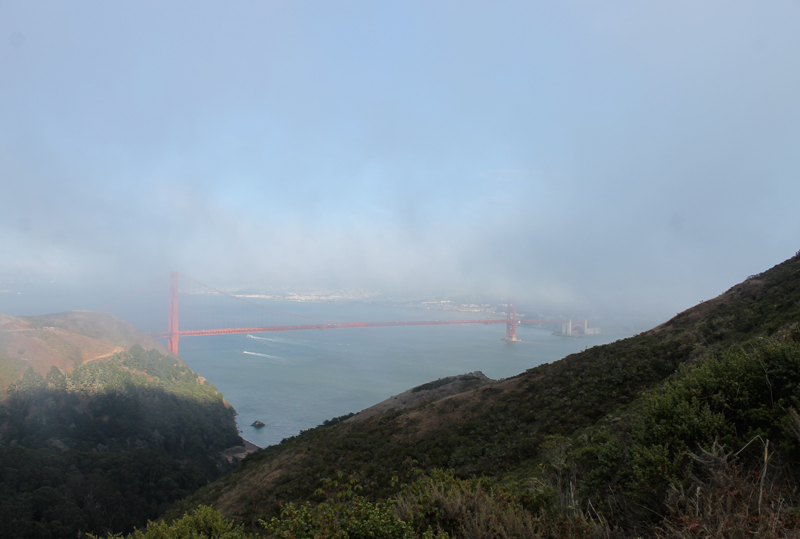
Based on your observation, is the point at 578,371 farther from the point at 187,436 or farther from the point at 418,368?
the point at 418,368

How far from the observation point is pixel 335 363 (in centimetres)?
5262

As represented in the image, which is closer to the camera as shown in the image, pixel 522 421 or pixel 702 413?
pixel 702 413

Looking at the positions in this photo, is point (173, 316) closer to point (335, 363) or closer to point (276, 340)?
point (335, 363)

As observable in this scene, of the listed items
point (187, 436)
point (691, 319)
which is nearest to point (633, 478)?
point (691, 319)

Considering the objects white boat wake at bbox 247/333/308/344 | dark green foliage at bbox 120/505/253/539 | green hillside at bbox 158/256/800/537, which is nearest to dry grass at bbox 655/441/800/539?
green hillside at bbox 158/256/800/537

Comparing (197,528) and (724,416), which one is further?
(197,528)

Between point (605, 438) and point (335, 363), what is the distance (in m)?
49.6

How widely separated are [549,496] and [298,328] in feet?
152

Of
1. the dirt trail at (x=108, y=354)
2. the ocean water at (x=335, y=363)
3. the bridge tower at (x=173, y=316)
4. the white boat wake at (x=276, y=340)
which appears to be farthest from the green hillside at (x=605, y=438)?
the white boat wake at (x=276, y=340)

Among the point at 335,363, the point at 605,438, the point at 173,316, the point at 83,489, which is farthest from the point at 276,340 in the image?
the point at 605,438

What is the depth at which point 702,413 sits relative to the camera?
132 inches

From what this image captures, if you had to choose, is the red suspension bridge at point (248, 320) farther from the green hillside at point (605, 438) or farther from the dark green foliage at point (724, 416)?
the dark green foliage at point (724, 416)

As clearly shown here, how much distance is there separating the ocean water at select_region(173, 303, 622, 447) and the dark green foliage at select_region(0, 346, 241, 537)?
4.90 metres

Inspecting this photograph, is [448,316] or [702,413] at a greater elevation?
[702,413]
